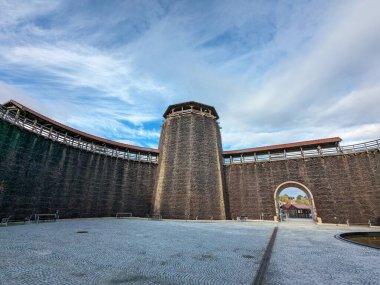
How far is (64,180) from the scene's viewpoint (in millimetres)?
17172

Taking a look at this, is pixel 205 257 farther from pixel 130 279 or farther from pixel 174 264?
pixel 130 279

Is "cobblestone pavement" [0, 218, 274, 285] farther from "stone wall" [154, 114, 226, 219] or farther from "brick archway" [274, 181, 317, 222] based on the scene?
"brick archway" [274, 181, 317, 222]

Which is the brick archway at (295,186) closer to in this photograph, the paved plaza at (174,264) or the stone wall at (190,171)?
the stone wall at (190,171)

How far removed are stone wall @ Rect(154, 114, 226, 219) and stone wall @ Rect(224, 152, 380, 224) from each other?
250cm

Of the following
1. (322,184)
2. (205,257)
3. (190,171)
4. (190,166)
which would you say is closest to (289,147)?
(322,184)

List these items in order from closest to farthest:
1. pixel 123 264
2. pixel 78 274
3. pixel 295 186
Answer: pixel 78 274 → pixel 123 264 → pixel 295 186

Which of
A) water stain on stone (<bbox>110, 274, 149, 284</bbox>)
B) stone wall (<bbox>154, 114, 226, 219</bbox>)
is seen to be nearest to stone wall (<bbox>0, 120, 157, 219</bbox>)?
stone wall (<bbox>154, 114, 226, 219</bbox>)

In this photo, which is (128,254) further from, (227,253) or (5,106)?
(5,106)

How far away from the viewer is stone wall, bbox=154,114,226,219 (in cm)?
2036

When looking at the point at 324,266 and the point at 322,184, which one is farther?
the point at 322,184

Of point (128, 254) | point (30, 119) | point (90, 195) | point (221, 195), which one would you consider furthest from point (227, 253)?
point (30, 119)

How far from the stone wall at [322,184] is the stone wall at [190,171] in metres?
2.50

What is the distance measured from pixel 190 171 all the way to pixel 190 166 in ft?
1.98

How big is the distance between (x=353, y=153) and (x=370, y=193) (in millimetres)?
3862
